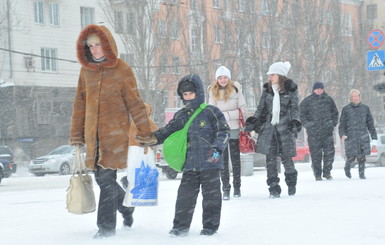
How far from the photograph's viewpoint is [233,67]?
42250mm

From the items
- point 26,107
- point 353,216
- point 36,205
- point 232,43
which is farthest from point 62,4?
point 353,216

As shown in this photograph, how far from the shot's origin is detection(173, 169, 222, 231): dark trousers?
6.36 m

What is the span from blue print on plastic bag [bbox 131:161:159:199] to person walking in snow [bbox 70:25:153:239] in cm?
18

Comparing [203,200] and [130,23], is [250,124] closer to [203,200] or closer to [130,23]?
[203,200]

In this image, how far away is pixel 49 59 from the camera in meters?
40.8

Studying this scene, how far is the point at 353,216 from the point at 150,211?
235cm

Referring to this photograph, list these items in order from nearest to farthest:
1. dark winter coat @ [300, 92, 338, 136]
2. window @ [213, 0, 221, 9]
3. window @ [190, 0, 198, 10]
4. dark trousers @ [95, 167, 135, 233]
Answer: dark trousers @ [95, 167, 135, 233], dark winter coat @ [300, 92, 338, 136], window @ [190, 0, 198, 10], window @ [213, 0, 221, 9]

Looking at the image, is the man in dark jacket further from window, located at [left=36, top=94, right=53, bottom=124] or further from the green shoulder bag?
window, located at [left=36, top=94, right=53, bottom=124]

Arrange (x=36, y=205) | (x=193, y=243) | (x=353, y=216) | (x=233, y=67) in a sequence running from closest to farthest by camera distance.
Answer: (x=193, y=243)
(x=353, y=216)
(x=36, y=205)
(x=233, y=67)

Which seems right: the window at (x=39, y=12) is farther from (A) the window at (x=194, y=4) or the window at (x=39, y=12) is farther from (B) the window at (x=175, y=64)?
(A) the window at (x=194, y=4)

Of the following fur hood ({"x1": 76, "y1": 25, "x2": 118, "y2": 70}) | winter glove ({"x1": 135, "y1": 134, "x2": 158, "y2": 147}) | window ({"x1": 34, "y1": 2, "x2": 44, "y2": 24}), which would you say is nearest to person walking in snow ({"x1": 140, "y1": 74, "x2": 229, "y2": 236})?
winter glove ({"x1": 135, "y1": 134, "x2": 158, "y2": 147})

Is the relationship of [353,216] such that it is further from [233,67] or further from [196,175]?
[233,67]

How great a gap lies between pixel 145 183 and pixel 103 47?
1.26 meters

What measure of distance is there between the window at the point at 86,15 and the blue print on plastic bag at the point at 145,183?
122 ft
